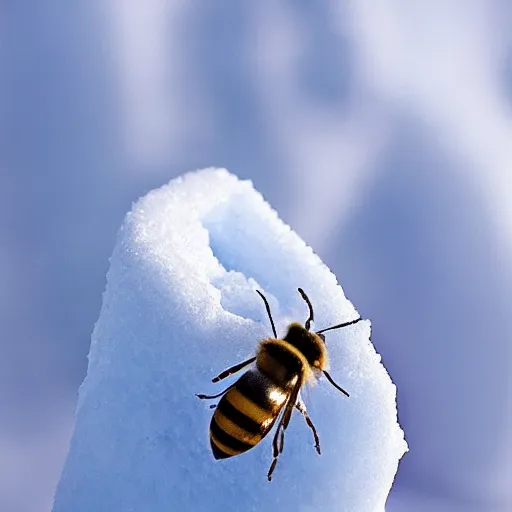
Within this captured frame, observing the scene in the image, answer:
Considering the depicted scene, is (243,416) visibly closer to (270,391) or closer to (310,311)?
(270,391)

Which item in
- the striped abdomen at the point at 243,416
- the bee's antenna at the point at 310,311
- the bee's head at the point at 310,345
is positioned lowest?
the striped abdomen at the point at 243,416

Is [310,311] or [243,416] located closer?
[243,416]

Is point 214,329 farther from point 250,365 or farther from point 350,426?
point 350,426

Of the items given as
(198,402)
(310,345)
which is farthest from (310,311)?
(198,402)

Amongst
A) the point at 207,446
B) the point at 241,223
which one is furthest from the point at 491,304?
the point at 207,446

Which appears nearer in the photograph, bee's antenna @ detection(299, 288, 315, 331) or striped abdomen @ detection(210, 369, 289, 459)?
striped abdomen @ detection(210, 369, 289, 459)

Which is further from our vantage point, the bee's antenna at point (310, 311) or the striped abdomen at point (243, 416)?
the bee's antenna at point (310, 311)

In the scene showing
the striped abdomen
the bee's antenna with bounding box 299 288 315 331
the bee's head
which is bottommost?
the striped abdomen

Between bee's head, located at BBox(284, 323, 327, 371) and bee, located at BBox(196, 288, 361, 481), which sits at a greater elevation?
bee's head, located at BBox(284, 323, 327, 371)
